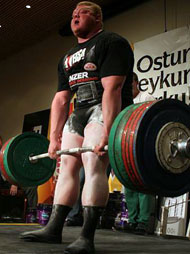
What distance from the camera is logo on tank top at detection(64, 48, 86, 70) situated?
6.80 ft

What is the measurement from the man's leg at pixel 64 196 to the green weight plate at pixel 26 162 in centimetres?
48

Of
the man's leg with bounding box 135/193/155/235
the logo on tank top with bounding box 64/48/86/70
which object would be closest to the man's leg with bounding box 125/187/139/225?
the man's leg with bounding box 135/193/155/235

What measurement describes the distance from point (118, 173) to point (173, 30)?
140 inches

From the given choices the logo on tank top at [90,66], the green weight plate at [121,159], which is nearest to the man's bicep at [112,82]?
the logo on tank top at [90,66]

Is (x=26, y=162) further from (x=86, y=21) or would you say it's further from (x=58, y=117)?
(x=86, y=21)

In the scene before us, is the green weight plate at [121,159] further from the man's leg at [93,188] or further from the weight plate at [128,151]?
the man's leg at [93,188]

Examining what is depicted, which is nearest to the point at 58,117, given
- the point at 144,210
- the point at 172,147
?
the point at 172,147

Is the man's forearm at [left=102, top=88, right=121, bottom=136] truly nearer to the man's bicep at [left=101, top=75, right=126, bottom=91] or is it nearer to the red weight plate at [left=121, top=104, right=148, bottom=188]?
the man's bicep at [left=101, top=75, right=126, bottom=91]

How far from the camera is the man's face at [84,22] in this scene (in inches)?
84.1

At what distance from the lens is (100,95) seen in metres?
2.03

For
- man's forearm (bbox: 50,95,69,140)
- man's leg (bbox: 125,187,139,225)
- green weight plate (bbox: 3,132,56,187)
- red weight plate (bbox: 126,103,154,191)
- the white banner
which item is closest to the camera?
red weight plate (bbox: 126,103,154,191)

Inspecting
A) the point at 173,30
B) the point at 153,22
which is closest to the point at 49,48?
the point at 153,22

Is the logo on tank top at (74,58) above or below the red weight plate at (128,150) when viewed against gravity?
above

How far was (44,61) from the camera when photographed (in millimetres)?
7539
